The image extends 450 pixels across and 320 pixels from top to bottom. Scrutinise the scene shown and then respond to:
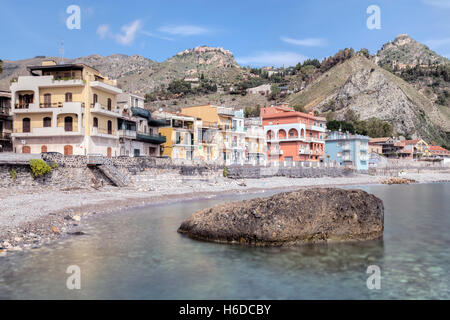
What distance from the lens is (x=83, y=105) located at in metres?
44.1

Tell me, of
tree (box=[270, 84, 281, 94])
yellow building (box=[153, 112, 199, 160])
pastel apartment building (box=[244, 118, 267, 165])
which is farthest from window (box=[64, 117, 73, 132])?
tree (box=[270, 84, 281, 94])

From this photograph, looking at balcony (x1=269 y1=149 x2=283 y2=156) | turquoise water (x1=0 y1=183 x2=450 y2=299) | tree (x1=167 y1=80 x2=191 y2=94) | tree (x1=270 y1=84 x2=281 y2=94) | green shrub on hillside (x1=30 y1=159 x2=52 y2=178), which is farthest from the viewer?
tree (x1=270 y1=84 x2=281 y2=94)

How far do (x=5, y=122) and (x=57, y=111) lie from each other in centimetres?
869

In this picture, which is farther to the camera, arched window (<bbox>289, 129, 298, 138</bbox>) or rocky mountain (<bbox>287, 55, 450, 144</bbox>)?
rocky mountain (<bbox>287, 55, 450, 144</bbox>)

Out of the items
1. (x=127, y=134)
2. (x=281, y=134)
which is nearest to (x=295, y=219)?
(x=127, y=134)

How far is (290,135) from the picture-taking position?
272ft

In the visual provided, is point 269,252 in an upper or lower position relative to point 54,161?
lower

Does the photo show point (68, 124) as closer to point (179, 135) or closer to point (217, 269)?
point (179, 135)

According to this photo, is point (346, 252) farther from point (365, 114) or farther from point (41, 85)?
point (365, 114)

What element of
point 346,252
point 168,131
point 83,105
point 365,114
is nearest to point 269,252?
point 346,252

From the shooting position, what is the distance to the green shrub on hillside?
32781 mm

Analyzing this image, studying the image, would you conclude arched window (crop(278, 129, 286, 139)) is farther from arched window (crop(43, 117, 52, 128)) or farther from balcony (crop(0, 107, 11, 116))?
balcony (crop(0, 107, 11, 116))

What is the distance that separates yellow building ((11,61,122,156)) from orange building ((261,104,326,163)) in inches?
1797
